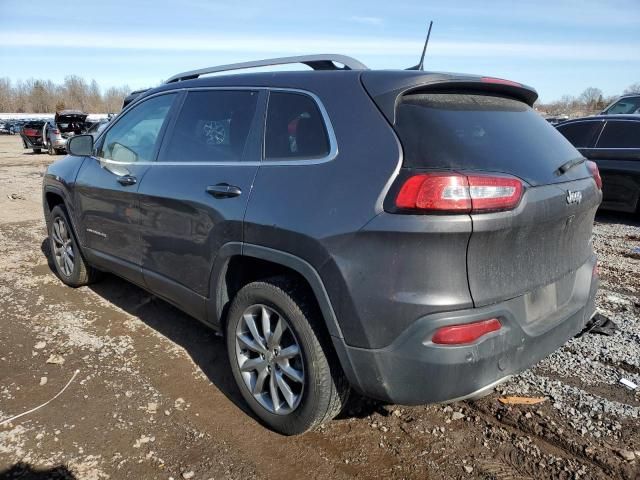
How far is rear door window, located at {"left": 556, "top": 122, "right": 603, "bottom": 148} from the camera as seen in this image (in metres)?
7.88

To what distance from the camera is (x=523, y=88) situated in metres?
2.71

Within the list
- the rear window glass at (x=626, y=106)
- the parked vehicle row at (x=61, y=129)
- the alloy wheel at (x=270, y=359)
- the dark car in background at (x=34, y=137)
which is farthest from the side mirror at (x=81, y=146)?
the dark car in background at (x=34, y=137)

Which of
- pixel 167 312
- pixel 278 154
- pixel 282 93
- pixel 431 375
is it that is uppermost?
pixel 282 93

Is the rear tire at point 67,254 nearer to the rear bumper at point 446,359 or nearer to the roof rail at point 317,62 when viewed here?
the roof rail at point 317,62

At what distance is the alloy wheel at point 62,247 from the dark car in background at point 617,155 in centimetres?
710

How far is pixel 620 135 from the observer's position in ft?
24.9

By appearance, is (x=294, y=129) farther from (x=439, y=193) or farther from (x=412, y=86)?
(x=439, y=193)

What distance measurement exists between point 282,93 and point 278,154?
0.36 metres

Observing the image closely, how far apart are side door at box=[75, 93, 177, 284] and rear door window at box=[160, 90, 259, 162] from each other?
0.76 feet

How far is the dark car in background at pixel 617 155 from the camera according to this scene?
732 cm

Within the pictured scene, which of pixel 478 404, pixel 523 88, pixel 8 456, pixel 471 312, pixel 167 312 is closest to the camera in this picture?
pixel 471 312

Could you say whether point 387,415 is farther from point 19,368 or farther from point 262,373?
point 19,368

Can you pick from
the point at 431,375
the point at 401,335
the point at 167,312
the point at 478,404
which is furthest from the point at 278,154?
the point at 167,312

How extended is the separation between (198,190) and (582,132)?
7.17 metres
